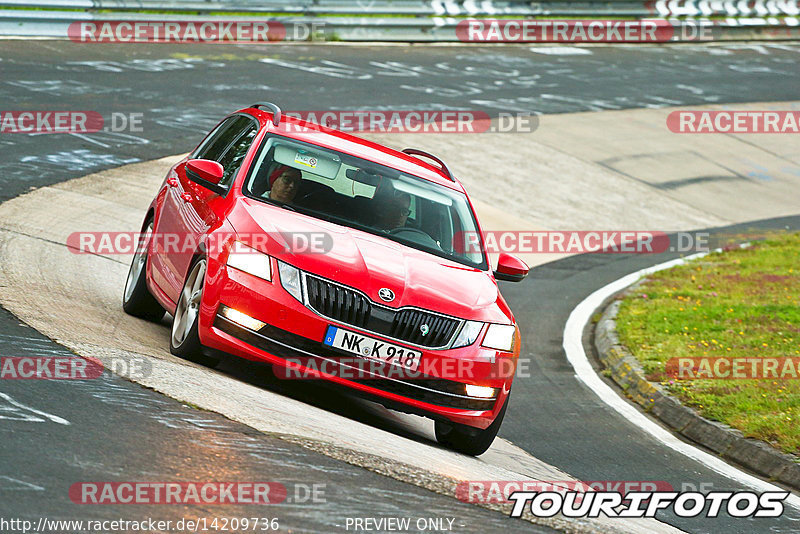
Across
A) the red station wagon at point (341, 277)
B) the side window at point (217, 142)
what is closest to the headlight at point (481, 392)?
the red station wagon at point (341, 277)

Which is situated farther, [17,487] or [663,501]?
[663,501]

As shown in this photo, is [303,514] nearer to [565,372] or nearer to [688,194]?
[565,372]

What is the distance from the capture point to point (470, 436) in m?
7.48

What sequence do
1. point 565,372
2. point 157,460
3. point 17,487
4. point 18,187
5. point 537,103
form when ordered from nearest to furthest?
point 17,487, point 157,460, point 565,372, point 18,187, point 537,103

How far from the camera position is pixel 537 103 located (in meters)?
24.1

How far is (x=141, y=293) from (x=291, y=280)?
2.41m

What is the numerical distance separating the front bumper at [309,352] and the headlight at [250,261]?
37 mm

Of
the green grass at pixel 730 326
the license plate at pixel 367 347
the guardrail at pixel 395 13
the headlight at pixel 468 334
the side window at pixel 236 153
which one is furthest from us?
the guardrail at pixel 395 13

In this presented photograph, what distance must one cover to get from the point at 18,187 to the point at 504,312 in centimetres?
723

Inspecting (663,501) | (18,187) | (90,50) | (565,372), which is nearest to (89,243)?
(18,187)

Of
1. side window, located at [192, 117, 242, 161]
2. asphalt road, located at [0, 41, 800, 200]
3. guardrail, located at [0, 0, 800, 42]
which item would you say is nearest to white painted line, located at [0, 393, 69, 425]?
side window, located at [192, 117, 242, 161]

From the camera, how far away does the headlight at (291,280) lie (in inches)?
269

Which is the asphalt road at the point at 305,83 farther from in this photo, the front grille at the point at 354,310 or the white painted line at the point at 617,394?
the front grille at the point at 354,310

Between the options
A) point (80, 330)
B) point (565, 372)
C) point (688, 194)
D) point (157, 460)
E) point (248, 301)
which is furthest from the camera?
point (688, 194)
